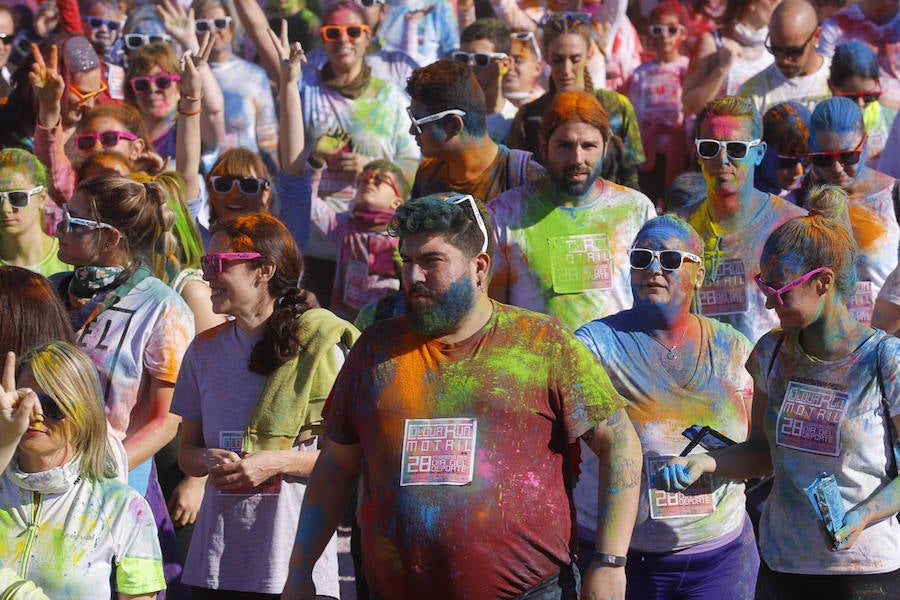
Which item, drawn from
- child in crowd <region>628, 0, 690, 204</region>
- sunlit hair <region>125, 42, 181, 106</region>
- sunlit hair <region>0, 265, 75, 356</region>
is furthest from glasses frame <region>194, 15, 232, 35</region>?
sunlit hair <region>0, 265, 75, 356</region>

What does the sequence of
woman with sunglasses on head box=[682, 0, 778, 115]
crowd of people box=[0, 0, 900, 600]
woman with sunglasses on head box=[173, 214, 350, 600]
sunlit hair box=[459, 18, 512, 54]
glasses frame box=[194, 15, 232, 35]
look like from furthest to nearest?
glasses frame box=[194, 15, 232, 35] < woman with sunglasses on head box=[682, 0, 778, 115] < sunlit hair box=[459, 18, 512, 54] < woman with sunglasses on head box=[173, 214, 350, 600] < crowd of people box=[0, 0, 900, 600]

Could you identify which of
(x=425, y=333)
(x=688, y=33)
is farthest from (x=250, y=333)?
(x=688, y=33)

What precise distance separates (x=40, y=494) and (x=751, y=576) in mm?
2422

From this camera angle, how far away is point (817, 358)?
4.40m

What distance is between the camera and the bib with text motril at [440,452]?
3.82 meters

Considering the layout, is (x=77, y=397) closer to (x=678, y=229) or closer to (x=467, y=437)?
(x=467, y=437)

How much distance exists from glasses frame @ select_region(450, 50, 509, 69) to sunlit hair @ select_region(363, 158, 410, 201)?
1.06 meters

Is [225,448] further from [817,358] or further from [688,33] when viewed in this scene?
[688,33]

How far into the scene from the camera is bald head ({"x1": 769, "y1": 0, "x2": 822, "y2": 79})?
8039mm

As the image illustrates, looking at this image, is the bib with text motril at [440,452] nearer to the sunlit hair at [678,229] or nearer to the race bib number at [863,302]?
the sunlit hair at [678,229]

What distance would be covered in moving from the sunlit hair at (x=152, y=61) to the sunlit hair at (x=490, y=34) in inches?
65.0

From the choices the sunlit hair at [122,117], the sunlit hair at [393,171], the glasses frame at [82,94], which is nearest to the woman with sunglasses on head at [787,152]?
the sunlit hair at [393,171]

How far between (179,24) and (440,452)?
563 centimetres

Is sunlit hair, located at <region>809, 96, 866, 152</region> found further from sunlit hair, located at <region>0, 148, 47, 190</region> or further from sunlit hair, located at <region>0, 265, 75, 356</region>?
sunlit hair, located at <region>0, 265, 75, 356</region>
